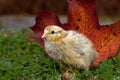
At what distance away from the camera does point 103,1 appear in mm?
11086

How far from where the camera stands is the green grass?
4.48m

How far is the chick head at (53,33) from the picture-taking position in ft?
14.1

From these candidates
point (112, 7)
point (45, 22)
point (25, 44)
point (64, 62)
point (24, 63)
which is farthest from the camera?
point (112, 7)

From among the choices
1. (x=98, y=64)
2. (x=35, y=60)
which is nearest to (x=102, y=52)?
(x=98, y=64)

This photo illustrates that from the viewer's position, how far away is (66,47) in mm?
4340

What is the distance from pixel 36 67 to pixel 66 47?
58cm

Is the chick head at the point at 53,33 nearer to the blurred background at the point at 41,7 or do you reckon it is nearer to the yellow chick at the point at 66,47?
the yellow chick at the point at 66,47

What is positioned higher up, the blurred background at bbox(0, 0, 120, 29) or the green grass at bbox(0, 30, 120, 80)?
the blurred background at bbox(0, 0, 120, 29)

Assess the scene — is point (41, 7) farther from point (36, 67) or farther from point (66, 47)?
point (66, 47)

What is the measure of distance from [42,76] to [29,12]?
676cm

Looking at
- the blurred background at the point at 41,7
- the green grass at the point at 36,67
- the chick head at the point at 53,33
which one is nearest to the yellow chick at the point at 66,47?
the chick head at the point at 53,33

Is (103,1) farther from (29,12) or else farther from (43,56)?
(43,56)

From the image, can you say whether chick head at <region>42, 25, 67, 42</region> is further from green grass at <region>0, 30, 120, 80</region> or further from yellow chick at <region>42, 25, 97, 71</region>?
green grass at <region>0, 30, 120, 80</region>

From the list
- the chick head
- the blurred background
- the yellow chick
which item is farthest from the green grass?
the blurred background
